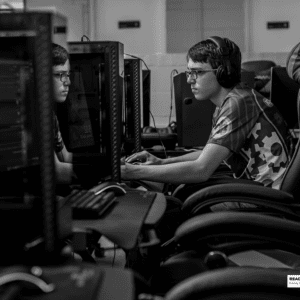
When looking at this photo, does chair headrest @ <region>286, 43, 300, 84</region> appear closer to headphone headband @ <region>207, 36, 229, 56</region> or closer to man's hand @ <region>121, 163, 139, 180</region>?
headphone headband @ <region>207, 36, 229, 56</region>

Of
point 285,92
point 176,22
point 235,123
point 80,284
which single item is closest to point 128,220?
point 80,284

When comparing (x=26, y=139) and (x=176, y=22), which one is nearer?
(x=26, y=139)

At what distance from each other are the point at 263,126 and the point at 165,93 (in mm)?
3702

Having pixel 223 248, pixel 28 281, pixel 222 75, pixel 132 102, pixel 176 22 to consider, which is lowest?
pixel 223 248

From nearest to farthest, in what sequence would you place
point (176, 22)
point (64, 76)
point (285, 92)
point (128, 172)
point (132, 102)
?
1. point (64, 76)
2. point (128, 172)
3. point (132, 102)
4. point (285, 92)
5. point (176, 22)

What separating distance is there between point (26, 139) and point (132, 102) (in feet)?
4.67

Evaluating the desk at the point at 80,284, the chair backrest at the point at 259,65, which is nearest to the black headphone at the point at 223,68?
the desk at the point at 80,284

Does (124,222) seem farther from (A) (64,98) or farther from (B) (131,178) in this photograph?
(B) (131,178)

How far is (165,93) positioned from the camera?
563 centimetres

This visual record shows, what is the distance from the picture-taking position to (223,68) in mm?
2078

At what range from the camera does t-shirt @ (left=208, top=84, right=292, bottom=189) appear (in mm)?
1945

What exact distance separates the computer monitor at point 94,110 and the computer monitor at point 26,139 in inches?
24.6

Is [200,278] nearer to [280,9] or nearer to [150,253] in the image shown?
[150,253]

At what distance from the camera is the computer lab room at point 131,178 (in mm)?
802
